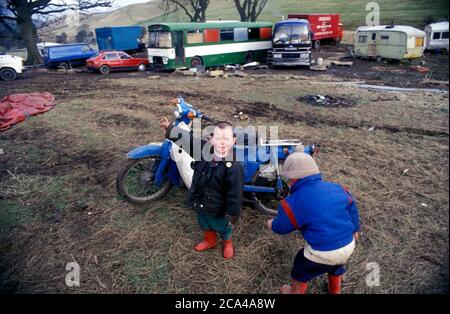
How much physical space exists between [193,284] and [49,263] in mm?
1540

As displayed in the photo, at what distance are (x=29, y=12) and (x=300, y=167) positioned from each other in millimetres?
28419

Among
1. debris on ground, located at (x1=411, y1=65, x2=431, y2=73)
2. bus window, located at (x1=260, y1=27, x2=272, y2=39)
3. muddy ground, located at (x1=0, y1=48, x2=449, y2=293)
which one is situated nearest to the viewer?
muddy ground, located at (x1=0, y1=48, x2=449, y2=293)

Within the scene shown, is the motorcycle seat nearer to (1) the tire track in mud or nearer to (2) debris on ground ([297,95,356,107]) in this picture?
(1) the tire track in mud

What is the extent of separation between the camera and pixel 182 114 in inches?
139

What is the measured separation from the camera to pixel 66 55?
19750 millimetres

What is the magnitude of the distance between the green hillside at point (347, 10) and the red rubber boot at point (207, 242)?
2.63 metres

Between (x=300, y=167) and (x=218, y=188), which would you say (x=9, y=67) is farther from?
(x=300, y=167)

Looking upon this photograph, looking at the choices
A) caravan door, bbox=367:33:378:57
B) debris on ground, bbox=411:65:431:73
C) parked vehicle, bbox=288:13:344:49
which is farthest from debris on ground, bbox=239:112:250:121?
parked vehicle, bbox=288:13:344:49

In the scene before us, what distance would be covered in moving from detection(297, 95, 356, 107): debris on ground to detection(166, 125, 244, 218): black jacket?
6.98 meters

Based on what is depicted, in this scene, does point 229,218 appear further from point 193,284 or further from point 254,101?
point 254,101

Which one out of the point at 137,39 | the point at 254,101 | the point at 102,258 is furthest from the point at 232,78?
the point at 137,39

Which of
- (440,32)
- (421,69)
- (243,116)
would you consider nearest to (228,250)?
(440,32)

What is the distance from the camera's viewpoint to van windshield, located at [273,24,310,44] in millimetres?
16188

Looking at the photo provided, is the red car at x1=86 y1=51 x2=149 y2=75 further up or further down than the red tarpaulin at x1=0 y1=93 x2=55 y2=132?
further up
